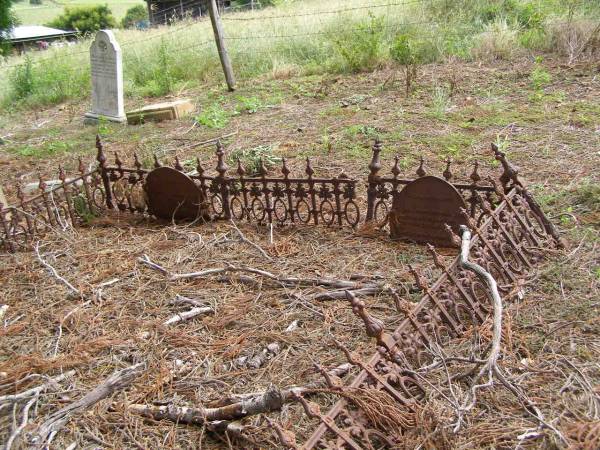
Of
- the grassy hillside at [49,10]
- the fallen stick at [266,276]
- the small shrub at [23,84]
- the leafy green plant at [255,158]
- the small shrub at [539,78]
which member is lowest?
the fallen stick at [266,276]

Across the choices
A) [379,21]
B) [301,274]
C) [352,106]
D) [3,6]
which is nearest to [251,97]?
[352,106]

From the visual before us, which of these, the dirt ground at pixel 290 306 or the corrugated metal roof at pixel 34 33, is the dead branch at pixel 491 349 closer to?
the dirt ground at pixel 290 306

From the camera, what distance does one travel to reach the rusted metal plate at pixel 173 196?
4.84 metres

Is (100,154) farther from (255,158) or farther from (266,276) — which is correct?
(266,276)

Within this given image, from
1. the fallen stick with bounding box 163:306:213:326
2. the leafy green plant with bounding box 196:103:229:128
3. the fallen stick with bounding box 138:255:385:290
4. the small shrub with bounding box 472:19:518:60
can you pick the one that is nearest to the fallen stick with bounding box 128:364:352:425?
the fallen stick with bounding box 163:306:213:326

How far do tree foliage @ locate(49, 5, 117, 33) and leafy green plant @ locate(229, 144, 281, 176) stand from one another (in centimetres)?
3157

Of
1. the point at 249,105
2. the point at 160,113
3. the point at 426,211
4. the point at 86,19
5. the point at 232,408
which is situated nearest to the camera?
the point at 232,408

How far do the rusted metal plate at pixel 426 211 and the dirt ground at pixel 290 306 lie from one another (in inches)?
8.0

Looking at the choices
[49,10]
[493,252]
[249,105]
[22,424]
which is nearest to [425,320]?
[493,252]

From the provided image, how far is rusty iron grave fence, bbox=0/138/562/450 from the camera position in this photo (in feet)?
6.77

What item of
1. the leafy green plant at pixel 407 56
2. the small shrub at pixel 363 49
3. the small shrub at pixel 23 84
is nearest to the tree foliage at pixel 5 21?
the small shrub at pixel 23 84

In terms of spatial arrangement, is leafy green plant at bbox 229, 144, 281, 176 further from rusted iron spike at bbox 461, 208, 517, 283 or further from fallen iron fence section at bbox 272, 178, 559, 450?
rusted iron spike at bbox 461, 208, 517, 283

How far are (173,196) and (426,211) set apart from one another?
2403mm

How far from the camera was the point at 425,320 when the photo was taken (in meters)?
2.60
